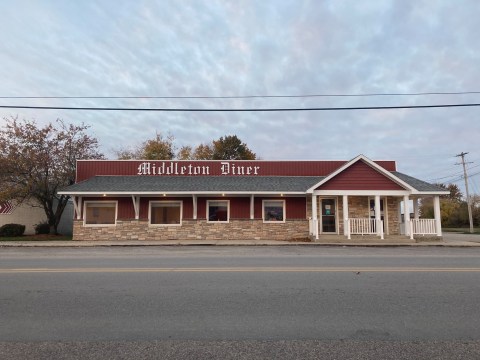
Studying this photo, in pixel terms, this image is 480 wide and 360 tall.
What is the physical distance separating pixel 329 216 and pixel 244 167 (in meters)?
6.29

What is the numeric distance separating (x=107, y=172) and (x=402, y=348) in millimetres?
23087

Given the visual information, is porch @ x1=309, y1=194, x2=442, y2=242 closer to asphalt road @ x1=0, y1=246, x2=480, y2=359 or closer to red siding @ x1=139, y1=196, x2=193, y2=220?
red siding @ x1=139, y1=196, x2=193, y2=220

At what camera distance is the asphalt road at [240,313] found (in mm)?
4496

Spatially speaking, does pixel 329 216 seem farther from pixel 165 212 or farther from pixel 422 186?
pixel 165 212

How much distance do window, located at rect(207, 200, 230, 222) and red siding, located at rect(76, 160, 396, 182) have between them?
120 inches

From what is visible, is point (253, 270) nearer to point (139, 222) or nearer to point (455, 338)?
point (455, 338)

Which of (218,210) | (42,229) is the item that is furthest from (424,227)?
(42,229)

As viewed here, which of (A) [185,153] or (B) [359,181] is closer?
(B) [359,181]

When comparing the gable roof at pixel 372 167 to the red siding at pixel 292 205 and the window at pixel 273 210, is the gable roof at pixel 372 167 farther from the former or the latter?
the window at pixel 273 210

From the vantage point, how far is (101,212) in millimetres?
22703

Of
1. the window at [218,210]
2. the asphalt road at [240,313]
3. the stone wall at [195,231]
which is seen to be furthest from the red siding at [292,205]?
the asphalt road at [240,313]

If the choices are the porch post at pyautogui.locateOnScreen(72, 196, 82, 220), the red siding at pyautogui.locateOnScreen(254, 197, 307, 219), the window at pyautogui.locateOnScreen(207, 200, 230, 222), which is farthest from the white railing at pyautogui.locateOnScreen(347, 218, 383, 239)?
the porch post at pyautogui.locateOnScreen(72, 196, 82, 220)

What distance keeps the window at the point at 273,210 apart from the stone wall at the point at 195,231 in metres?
0.39

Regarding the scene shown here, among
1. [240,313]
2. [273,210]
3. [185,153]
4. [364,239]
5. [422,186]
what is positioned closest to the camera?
[240,313]
